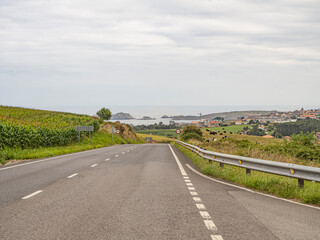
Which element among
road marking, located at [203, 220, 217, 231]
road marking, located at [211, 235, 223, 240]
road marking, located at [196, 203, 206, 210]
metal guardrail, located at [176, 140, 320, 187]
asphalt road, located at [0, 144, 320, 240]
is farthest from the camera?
metal guardrail, located at [176, 140, 320, 187]

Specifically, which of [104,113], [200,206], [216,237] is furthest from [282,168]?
[104,113]

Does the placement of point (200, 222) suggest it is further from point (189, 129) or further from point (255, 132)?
point (255, 132)

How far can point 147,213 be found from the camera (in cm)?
732

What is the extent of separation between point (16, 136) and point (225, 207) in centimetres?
2805

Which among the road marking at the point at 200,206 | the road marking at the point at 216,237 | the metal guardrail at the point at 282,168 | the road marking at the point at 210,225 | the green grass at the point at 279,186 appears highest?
the metal guardrail at the point at 282,168

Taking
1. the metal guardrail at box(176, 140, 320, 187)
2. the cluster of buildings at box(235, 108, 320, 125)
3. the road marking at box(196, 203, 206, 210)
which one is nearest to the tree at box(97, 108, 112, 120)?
the cluster of buildings at box(235, 108, 320, 125)

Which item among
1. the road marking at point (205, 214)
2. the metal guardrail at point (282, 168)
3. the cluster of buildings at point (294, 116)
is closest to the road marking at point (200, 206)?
the road marking at point (205, 214)

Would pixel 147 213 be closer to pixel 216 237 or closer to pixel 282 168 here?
pixel 216 237

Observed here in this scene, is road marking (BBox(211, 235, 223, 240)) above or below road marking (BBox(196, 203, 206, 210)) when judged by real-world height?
above

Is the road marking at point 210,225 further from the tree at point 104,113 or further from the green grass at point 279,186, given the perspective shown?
the tree at point 104,113

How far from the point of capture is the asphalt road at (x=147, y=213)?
588 cm

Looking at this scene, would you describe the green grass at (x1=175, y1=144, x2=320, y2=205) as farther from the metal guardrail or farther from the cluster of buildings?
the cluster of buildings

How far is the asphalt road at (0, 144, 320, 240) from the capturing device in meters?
5.88

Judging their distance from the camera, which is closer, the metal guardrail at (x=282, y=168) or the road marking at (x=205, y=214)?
the road marking at (x=205, y=214)
